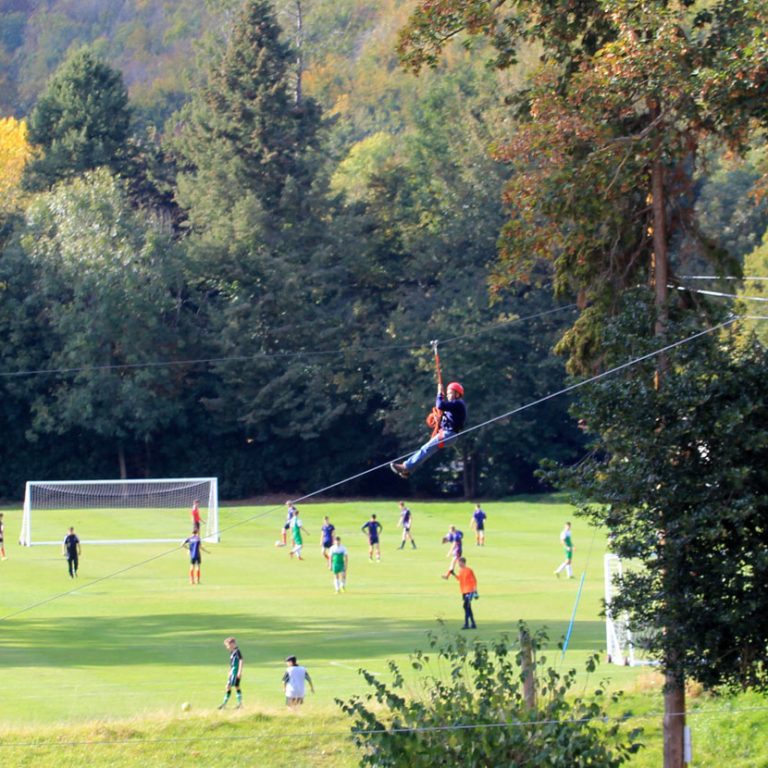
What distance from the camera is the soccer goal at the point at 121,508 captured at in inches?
1956

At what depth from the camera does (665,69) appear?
1855cm

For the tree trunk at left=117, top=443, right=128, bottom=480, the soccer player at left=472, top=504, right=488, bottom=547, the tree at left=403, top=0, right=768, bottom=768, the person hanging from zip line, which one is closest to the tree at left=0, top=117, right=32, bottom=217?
the tree trunk at left=117, top=443, right=128, bottom=480

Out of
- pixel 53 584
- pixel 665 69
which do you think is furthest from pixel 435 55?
pixel 53 584

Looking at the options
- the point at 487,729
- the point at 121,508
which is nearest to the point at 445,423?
the point at 487,729

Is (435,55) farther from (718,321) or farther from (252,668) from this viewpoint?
(252,668)

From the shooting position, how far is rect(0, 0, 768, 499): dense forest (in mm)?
62000

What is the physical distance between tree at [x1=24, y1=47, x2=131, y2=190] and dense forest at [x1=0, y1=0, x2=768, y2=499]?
0.16 meters

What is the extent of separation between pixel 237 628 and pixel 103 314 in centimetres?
3503

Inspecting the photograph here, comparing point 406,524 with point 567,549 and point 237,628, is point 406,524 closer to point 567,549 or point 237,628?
point 567,549

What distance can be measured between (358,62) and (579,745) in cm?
13167

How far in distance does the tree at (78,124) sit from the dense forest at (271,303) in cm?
16

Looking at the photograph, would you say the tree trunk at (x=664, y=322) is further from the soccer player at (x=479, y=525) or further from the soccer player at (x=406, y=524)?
the soccer player at (x=479, y=525)

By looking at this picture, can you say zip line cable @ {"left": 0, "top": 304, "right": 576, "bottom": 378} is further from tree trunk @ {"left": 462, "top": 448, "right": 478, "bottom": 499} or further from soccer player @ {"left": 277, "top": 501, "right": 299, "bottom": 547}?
soccer player @ {"left": 277, "top": 501, "right": 299, "bottom": 547}

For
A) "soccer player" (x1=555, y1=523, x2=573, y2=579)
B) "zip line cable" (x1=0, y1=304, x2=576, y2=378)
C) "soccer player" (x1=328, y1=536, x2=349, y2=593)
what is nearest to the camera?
"soccer player" (x1=328, y1=536, x2=349, y2=593)
